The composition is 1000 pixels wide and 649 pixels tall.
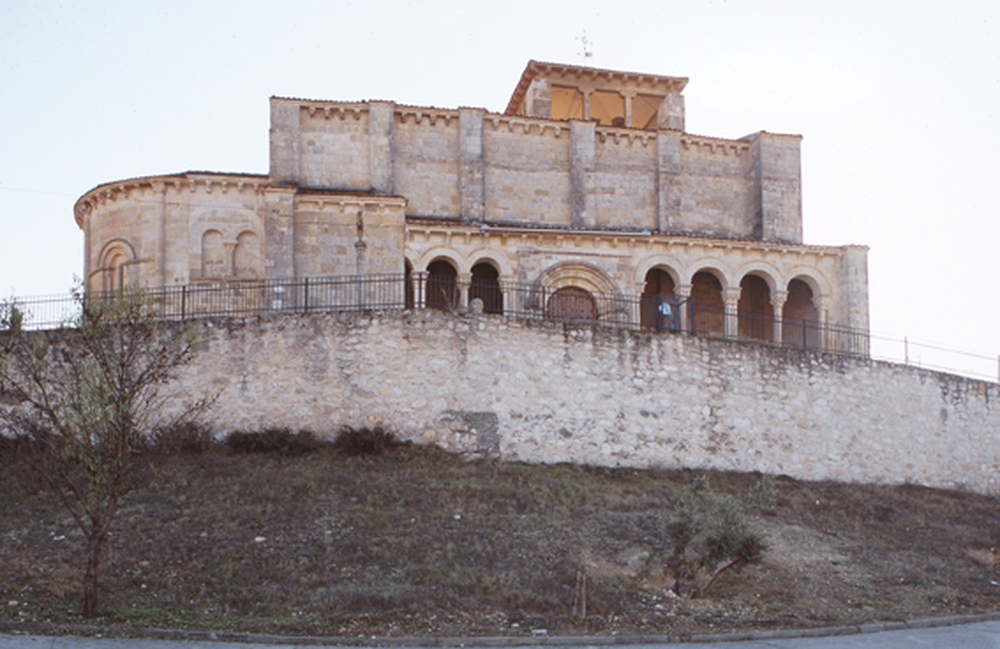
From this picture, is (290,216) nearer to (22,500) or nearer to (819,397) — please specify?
(22,500)

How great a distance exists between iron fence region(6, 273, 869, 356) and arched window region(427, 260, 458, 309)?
0.04 metres

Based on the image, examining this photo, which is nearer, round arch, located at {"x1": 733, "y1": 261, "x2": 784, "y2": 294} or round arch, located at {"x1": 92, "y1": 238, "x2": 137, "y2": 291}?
round arch, located at {"x1": 92, "y1": 238, "x2": 137, "y2": 291}

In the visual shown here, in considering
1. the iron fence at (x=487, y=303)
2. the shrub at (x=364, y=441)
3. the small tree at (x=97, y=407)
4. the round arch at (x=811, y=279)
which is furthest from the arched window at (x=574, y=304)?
the small tree at (x=97, y=407)

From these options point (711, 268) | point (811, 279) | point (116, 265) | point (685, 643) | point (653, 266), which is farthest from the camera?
point (811, 279)

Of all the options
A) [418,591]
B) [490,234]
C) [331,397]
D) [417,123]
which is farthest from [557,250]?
[418,591]

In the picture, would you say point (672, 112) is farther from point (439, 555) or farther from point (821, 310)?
point (439, 555)

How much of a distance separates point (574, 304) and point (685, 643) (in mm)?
20014

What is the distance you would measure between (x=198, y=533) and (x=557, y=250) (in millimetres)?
18598

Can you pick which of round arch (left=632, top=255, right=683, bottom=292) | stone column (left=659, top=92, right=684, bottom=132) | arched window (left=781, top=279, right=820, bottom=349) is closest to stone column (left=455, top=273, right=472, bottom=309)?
round arch (left=632, top=255, right=683, bottom=292)

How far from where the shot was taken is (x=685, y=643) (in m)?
13.8

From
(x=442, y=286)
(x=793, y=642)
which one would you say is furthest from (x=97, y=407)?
(x=442, y=286)

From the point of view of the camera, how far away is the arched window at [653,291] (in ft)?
110

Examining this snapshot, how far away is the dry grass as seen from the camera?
567 inches

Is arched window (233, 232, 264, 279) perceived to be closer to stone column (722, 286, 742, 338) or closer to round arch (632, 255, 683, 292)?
round arch (632, 255, 683, 292)
